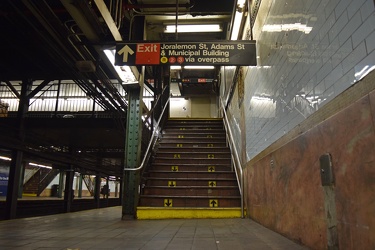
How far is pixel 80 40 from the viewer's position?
449 cm

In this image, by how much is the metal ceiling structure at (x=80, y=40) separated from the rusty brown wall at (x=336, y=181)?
296cm

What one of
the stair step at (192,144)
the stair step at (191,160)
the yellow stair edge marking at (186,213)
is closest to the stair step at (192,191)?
the yellow stair edge marking at (186,213)

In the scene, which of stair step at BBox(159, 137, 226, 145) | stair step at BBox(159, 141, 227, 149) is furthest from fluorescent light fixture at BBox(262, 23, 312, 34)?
stair step at BBox(159, 137, 226, 145)

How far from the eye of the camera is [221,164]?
6.31 m

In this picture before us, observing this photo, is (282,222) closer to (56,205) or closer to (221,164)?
(221,164)

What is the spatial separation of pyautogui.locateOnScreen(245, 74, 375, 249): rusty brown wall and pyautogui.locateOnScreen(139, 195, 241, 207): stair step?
1.79 meters

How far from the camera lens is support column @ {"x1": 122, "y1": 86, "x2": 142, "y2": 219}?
16.1 feet

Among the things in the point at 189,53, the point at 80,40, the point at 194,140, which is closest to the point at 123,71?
the point at 80,40

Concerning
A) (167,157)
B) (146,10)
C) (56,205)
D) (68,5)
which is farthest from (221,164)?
(56,205)

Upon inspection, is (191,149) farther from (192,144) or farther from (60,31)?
(60,31)

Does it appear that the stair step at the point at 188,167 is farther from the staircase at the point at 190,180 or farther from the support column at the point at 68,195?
the support column at the point at 68,195

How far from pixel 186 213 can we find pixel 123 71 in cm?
260

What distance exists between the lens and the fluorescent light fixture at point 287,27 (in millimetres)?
2296

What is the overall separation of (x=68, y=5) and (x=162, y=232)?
9.65 ft
